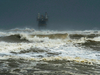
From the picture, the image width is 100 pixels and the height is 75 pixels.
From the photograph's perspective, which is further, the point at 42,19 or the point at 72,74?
the point at 42,19

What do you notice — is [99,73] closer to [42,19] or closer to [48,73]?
[48,73]

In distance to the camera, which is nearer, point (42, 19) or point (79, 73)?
point (79, 73)

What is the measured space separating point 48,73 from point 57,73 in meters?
0.23

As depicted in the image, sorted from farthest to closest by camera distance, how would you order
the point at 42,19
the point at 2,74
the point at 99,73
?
1. the point at 42,19
2. the point at 99,73
3. the point at 2,74

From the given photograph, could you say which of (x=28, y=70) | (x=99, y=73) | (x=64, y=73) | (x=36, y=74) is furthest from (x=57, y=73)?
(x=99, y=73)

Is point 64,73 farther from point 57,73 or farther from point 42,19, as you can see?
point 42,19

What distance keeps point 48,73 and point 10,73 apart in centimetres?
95

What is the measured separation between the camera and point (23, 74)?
12.7 ft

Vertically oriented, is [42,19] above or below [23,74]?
above

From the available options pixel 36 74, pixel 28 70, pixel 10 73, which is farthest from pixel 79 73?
pixel 10 73

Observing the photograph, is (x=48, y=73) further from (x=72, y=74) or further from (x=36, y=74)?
(x=72, y=74)

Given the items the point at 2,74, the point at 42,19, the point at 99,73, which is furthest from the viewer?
the point at 42,19

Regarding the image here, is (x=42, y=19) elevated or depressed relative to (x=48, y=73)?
elevated

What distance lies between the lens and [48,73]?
3.96 metres
